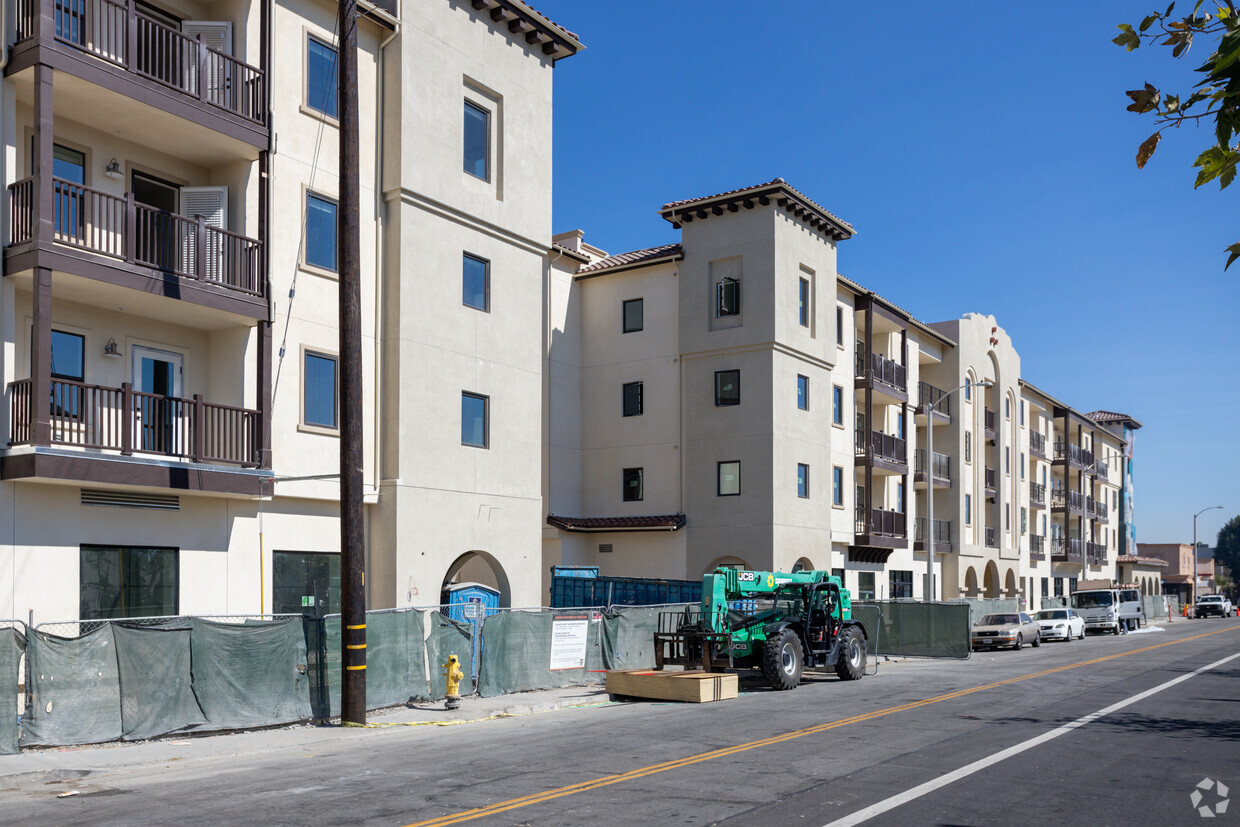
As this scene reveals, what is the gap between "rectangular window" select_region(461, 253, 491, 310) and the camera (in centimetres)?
2695

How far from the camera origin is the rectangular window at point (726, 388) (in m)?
37.1

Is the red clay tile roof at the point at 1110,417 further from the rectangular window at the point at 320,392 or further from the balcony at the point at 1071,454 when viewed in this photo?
the rectangular window at the point at 320,392

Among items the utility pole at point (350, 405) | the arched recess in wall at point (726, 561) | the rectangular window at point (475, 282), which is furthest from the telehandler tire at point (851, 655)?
the utility pole at point (350, 405)

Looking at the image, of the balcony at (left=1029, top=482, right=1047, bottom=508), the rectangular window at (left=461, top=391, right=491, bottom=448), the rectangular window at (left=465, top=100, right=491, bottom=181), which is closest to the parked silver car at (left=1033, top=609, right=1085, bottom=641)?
the balcony at (left=1029, top=482, right=1047, bottom=508)

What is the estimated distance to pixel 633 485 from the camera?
38750mm

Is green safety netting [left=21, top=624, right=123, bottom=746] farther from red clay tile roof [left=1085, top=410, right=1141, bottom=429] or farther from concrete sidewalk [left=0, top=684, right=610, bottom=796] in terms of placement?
red clay tile roof [left=1085, top=410, right=1141, bottom=429]

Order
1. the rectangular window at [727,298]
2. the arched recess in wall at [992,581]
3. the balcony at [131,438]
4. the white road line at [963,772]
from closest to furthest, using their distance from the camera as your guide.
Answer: the white road line at [963,772], the balcony at [131,438], the rectangular window at [727,298], the arched recess in wall at [992,581]

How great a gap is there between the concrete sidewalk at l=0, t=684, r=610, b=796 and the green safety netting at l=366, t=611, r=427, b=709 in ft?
0.86

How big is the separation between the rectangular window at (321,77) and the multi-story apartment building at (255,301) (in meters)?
0.06

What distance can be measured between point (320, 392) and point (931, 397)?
36.4 meters

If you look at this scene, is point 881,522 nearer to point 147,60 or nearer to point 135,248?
point 135,248

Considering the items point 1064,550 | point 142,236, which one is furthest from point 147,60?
point 1064,550

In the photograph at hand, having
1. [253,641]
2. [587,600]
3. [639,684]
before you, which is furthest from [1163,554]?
[253,641]

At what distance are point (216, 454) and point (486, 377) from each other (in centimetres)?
811
